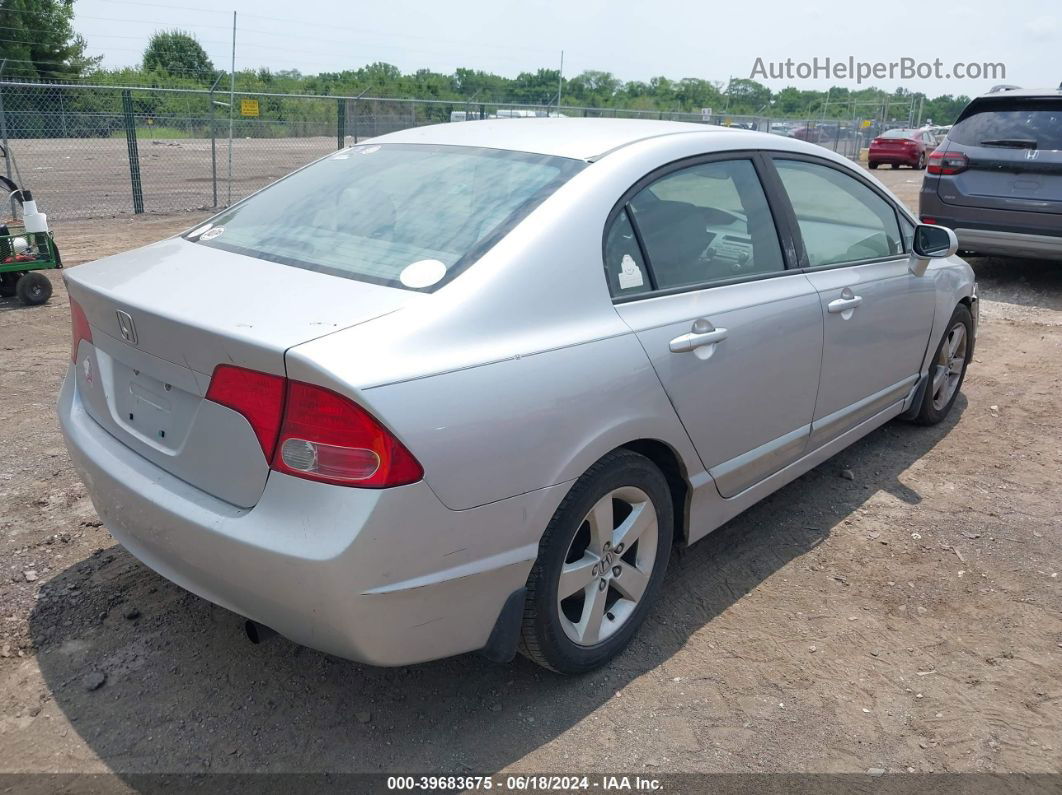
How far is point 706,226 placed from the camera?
3.21 m

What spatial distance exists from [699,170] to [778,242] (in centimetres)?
49

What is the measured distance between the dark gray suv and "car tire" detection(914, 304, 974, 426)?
136 inches

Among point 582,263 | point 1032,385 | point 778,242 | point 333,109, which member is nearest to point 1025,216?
point 1032,385

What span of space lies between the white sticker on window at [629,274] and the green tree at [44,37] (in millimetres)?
31430

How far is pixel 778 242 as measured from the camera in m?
3.46

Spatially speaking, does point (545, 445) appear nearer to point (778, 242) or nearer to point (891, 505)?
point (778, 242)

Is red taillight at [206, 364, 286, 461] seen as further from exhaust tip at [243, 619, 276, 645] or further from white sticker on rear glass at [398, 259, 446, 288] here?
exhaust tip at [243, 619, 276, 645]

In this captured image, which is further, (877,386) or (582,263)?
(877,386)

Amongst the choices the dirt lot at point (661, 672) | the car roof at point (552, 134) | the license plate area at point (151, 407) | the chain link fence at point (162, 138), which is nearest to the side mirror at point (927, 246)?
the dirt lot at point (661, 672)

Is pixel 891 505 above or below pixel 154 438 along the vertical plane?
below

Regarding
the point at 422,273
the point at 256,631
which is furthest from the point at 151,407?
the point at 422,273

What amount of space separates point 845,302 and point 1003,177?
579 cm

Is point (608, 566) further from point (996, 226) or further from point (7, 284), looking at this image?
point (996, 226)

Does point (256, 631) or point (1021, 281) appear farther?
point (1021, 281)
